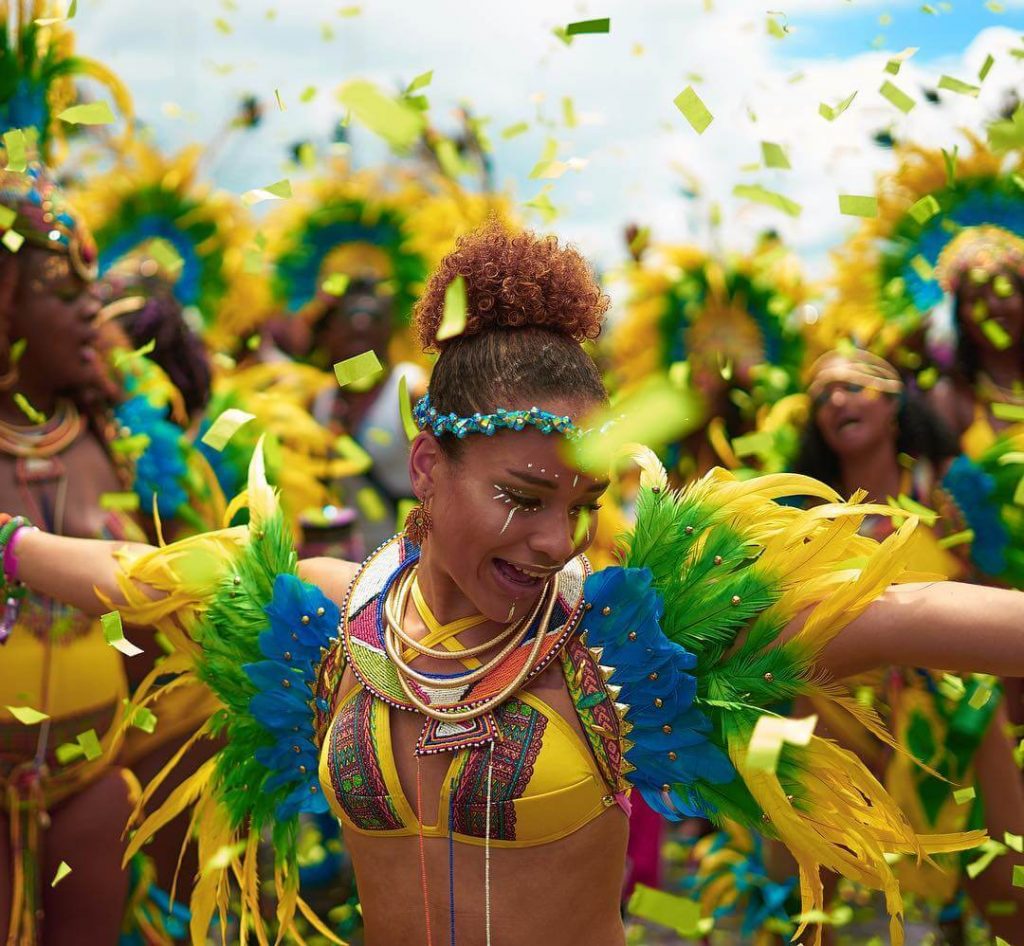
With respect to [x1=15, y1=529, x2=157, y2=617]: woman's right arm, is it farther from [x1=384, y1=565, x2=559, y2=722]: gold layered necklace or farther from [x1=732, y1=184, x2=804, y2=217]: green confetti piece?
[x1=732, y1=184, x2=804, y2=217]: green confetti piece

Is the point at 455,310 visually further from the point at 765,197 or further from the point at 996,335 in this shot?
the point at 996,335

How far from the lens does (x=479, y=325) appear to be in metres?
2.07

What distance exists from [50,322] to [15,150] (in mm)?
458

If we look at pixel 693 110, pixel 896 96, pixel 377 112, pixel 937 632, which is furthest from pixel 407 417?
pixel 896 96

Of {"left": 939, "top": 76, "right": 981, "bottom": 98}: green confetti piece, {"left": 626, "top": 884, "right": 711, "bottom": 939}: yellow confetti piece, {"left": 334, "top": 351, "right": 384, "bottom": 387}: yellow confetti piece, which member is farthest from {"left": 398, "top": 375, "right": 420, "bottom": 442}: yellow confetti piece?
{"left": 939, "top": 76, "right": 981, "bottom": 98}: green confetti piece

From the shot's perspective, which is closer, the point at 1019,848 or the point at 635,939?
the point at 1019,848

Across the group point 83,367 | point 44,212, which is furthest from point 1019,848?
point 44,212

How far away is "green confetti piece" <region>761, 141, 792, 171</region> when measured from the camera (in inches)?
101

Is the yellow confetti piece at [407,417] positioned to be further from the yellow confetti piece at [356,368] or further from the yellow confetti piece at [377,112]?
the yellow confetti piece at [377,112]

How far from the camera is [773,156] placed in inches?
102

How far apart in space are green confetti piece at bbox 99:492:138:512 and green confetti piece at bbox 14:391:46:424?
256 millimetres

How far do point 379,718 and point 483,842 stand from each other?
262mm

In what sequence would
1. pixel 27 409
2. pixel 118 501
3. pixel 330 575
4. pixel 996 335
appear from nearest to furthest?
pixel 330 575 < pixel 27 409 < pixel 118 501 < pixel 996 335

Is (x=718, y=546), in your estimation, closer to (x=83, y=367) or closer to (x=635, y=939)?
(x=83, y=367)
